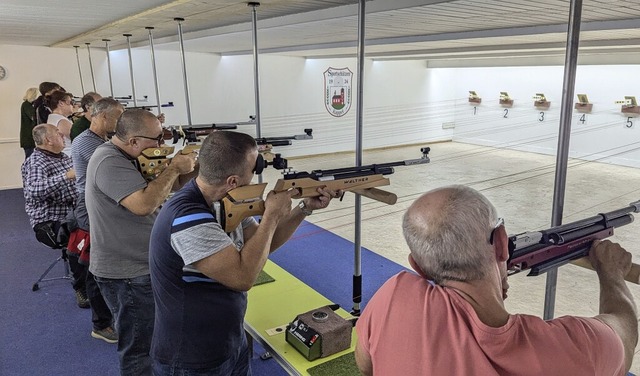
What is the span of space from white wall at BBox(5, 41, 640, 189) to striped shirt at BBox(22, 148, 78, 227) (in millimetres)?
4646

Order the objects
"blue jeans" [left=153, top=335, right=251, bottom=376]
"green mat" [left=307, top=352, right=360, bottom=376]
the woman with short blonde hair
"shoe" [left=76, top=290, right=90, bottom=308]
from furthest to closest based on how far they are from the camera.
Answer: the woman with short blonde hair, "shoe" [left=76, top=290, right=90, bottom=308], "green mat" [left=307, top=352, right=360, bottom=376], "blue jeans" [left=153, top=335, right=251, bottom=376]

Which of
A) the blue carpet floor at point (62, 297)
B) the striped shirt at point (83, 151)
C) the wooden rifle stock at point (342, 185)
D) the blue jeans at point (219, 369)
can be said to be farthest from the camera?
the blue carpet floor at point (62, 297)

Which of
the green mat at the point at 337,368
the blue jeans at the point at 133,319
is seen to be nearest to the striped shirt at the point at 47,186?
the blue jeans at the point at 133,319

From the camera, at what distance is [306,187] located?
79.4 inches

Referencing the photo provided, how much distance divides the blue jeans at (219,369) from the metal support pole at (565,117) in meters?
1.18

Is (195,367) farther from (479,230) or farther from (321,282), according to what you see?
(321,282)

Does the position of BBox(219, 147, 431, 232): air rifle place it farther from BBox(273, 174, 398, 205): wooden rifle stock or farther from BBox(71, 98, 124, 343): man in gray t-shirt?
BBox(71, 98, 124, 343): man in gray t-shirt

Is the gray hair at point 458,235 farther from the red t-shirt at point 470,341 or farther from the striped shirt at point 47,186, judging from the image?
the striped shirt at point 47,186

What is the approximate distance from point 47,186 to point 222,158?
8.36 feet

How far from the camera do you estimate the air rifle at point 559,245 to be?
1262 mm

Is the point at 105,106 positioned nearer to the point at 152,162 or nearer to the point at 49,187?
the point at 152,162

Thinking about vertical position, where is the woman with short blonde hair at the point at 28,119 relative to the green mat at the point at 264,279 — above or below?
above

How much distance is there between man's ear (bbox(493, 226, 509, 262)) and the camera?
38.9 inches

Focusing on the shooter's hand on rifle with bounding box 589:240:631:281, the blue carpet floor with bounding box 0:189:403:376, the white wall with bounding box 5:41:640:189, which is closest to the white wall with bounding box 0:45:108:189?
the white wall with bounding box 5:41:640:189
